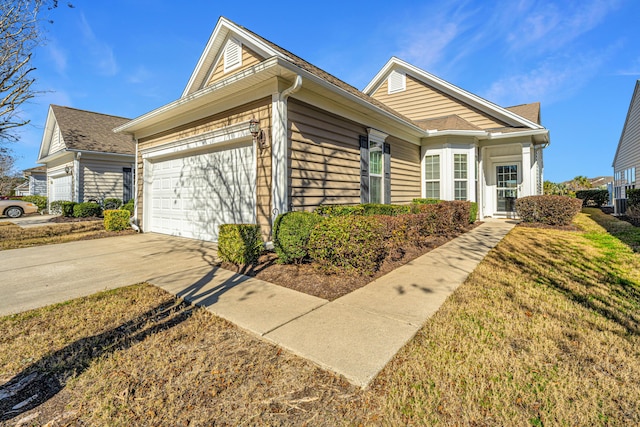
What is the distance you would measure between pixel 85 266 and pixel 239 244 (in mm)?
2893

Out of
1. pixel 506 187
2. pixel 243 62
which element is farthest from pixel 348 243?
pixel 506 187

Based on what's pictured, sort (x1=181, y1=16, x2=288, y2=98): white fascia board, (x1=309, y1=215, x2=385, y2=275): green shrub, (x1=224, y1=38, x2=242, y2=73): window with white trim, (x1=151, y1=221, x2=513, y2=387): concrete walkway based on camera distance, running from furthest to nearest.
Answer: (x1=224, y1=38, x2=242, y2=73): window with white trim < (x1=181, y1=16, x2=288, y2=98): white fascia board < (x1=309, y1=215, x2=385, y2=275): green shrub < (x1=151, y1=221, x2=513, y2=387): concrete walkway

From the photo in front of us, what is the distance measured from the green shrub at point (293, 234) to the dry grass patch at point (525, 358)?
7.60 feet

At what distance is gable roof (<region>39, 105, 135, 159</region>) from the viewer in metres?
14.5

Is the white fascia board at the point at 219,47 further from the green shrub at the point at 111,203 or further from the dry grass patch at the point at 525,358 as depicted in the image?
the green shrub at the point at 111,203

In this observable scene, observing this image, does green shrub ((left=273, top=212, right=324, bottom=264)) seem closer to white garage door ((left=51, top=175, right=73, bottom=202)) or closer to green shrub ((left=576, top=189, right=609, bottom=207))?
white garage door ((left=51, top=175, right=73, bottom=202))

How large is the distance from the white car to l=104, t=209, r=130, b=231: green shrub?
38.0ft

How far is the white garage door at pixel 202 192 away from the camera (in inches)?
252

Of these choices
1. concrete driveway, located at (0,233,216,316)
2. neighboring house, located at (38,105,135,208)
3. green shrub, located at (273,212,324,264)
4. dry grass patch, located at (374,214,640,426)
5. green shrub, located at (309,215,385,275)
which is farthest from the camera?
neighboring house, located at (38,105,135,208)

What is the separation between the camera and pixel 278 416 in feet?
5.63

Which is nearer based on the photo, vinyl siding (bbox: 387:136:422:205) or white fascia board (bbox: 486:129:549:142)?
Answer: vinyl siding (bbox: 387:136:422:205)

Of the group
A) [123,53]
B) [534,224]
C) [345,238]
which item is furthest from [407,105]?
[123,53]

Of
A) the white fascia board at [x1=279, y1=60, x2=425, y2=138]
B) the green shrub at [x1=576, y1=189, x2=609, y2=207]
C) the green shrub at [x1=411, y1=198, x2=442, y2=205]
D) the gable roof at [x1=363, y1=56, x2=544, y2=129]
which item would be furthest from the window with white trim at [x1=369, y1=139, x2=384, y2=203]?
the green shrub at [x1=576, y1=189, x2=609, y2=207]

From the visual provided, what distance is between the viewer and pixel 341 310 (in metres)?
3.22
